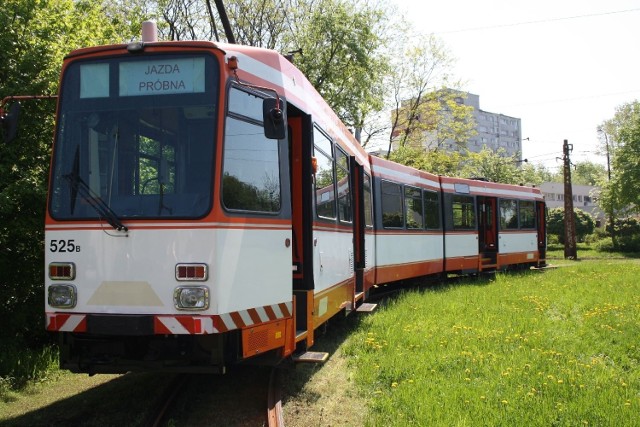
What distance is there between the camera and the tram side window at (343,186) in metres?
8.71

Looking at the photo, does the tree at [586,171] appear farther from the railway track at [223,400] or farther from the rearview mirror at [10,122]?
the rearview mirror at [10,122]

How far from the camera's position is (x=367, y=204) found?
11.9 meters

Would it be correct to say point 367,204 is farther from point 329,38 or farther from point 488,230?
point 329,38

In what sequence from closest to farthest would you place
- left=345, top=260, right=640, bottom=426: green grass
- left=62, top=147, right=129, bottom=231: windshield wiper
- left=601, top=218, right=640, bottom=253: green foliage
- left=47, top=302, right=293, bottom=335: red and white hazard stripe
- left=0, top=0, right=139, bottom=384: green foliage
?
left=47, top=302, right=293, bottom=335: red and white hazard stripe < left=62, top=147, right=129, bottom=231: windshield wiper < left=345, top=260, right=640, bottom=426: green grass < left=0, top=0, right=139, bottom=384: green foliage < left=601, top=218, right=640, bottom=253: green foliage

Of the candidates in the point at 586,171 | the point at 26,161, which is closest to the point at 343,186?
the point at 26,161

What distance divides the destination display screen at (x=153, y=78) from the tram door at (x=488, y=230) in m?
16.3

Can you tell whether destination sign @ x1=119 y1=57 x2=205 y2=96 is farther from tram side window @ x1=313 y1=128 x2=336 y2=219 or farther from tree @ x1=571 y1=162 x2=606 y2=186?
tree @ x1=571 y1=162 x2=606 y2=186

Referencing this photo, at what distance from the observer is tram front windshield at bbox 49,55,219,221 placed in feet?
17.7

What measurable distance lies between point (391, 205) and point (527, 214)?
10812 mm

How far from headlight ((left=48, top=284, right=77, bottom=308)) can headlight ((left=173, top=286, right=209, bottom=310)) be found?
3.20 feet

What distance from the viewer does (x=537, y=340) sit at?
8609 mm

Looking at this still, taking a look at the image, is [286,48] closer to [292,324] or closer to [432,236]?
[432,236]

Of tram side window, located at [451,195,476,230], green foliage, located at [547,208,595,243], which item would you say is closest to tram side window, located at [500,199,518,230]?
tram side window, located at [451,195,476,230]

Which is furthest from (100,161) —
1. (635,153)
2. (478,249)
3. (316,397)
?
(635,153)
